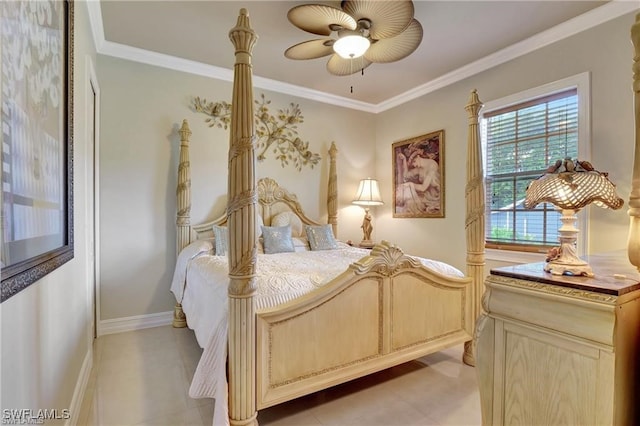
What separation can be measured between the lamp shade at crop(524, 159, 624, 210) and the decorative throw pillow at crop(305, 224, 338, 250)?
8.33 ft

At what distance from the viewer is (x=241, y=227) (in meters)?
1.55

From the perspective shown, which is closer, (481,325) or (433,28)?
(481,325)

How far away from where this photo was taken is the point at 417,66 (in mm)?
3447

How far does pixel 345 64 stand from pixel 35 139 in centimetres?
224

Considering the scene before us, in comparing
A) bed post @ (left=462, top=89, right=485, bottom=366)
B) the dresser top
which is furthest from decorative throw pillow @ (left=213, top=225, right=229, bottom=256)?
the dresser top

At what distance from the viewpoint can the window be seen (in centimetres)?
273

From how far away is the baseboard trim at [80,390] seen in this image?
1.70 m

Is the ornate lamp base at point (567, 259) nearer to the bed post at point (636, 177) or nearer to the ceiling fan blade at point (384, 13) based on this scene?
the bed post at point (636, 177)

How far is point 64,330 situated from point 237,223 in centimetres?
108

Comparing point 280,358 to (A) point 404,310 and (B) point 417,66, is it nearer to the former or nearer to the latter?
(A) point 404,310

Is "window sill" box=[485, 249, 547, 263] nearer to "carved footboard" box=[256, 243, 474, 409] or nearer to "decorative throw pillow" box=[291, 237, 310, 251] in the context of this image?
"carved footboard" box=[256, 243, 474, 409]

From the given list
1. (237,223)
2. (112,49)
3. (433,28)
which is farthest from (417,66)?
(112,49)

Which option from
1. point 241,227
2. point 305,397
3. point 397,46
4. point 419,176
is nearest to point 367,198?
point 419,176

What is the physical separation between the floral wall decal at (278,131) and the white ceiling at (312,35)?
1.09 ft
